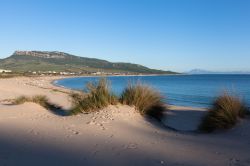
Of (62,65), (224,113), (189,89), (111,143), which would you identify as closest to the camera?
(111,143)

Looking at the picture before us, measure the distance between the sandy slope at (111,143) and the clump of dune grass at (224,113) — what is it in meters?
0.35

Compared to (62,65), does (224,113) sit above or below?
above

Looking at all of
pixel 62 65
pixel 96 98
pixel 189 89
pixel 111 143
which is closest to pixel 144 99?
pixel 96 98

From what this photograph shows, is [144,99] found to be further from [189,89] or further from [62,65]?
[62,65]

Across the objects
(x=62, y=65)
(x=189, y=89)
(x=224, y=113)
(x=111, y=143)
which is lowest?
(x=189, y=89)

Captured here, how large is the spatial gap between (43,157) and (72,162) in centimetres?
74

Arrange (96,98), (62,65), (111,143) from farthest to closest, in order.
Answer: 1. (62,65)
2. (96,98)
3. (111,143)

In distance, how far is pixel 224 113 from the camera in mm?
9812

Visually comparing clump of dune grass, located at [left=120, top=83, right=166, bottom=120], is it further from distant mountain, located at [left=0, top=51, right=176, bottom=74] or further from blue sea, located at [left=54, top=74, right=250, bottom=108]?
distant mountain, located at [left=0, top=51, right=176, bottom=74]

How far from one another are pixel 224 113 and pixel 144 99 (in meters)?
2.83

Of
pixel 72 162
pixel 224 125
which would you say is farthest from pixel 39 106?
pixel 72 162

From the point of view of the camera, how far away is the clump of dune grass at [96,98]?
11.7 metres

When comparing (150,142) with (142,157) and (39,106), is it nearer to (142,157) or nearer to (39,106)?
(142,157)

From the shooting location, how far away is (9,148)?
7836 millimetres
